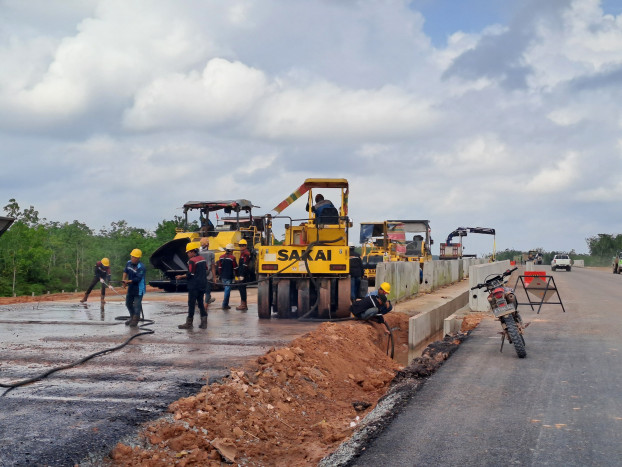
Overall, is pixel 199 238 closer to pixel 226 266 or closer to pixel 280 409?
pixel 226 266

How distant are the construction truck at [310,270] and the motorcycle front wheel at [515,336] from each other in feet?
18.7

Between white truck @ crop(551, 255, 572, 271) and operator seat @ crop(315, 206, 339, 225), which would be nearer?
operator seat @ crop(315, 206, 339, 225)

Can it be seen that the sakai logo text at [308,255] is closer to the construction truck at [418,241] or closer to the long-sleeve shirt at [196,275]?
the long-sleeve shirt at [196,275]

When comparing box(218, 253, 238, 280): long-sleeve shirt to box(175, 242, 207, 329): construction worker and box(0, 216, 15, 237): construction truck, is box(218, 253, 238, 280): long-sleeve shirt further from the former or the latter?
box(0, 216, 15, 237): construction truck

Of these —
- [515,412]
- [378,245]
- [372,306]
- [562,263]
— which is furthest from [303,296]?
[562,263]

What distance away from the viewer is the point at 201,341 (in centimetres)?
1272

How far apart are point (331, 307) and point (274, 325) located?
6.07 ft

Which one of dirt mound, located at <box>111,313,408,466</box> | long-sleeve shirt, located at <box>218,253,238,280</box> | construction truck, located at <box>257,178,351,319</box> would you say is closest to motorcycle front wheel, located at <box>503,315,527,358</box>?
dirt mound, located at <box>111,313,408,466</box>

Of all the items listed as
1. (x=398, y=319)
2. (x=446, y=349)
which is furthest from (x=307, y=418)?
(x=398, y=319)

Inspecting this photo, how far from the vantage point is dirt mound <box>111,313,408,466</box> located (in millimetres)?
6512

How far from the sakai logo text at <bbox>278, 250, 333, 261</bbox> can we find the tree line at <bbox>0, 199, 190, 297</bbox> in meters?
20.7

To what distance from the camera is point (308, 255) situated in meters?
16.2

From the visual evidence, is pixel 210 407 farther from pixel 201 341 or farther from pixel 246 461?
pixel 201 341

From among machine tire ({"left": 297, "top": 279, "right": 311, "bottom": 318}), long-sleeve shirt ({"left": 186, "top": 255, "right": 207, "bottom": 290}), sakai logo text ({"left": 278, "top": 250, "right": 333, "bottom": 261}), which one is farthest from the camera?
machine tire ({"left": 297, "top": 279, "right": 311, "bottom": 318})
